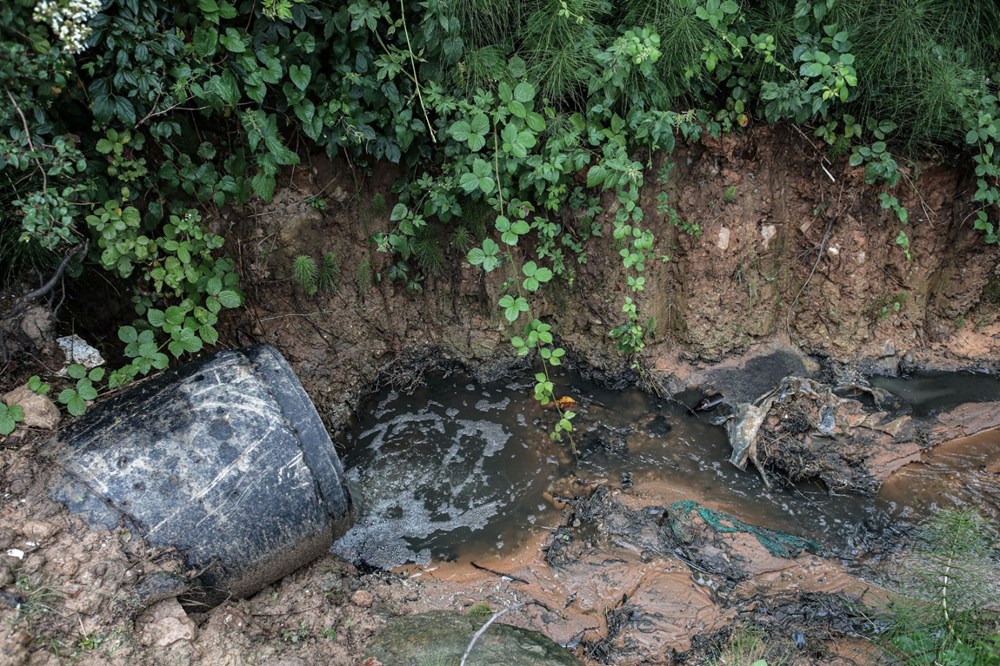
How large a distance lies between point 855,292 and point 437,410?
2.70 meters

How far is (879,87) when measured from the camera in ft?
A: 12.0

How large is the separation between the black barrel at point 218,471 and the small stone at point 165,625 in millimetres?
109

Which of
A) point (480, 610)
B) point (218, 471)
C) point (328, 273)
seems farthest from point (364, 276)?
point (480, 610)

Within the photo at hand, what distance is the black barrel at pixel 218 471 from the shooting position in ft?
8.17

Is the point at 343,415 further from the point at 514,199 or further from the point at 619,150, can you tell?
the point at 619,150

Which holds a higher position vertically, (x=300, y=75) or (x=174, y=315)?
(x=300, y=75)

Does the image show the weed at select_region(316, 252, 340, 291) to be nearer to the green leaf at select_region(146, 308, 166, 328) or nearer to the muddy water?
the green leaf at select_region(146, 308, 166, 328)

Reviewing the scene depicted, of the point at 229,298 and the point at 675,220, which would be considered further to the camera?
the point at 675,220

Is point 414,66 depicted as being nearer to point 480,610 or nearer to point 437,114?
point 437,114

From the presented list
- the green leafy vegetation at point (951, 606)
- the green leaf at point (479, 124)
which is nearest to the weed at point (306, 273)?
the green leaf at point (479, 124)

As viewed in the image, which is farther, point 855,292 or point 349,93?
point 855,292

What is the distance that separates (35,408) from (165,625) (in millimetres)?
1032

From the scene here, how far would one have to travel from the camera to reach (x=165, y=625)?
239 cm

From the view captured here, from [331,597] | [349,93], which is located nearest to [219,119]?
[349,93]
